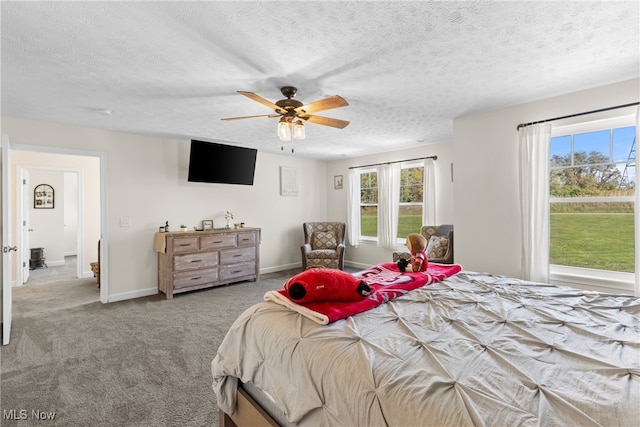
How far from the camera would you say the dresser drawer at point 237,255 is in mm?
4797

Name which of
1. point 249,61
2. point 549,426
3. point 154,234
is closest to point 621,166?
point 549,426

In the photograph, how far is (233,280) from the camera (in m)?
4.93

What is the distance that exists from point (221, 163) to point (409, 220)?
143 inches

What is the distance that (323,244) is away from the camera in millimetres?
5980

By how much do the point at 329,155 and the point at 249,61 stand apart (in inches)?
158

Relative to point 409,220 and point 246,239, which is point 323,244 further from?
point 409,220

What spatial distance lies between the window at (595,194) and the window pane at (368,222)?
10.8 feet

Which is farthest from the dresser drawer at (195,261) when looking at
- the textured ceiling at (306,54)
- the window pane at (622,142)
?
the window pane at (622,142)

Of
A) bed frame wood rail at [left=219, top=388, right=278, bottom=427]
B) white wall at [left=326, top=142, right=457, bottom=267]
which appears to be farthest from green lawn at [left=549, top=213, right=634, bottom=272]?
bed frame wood rail at [left=219, top=388, right=278, bottom=427]

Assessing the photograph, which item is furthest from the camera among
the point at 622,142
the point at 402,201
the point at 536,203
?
the point at 402,201

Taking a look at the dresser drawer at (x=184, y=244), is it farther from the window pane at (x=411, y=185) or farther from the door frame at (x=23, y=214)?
the window pane at (x=411, y=185)

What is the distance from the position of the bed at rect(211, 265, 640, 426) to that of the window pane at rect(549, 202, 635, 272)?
158 centimetres

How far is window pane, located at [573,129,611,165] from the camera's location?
291cm

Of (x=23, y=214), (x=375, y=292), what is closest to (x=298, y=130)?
(x=375, y=292)
